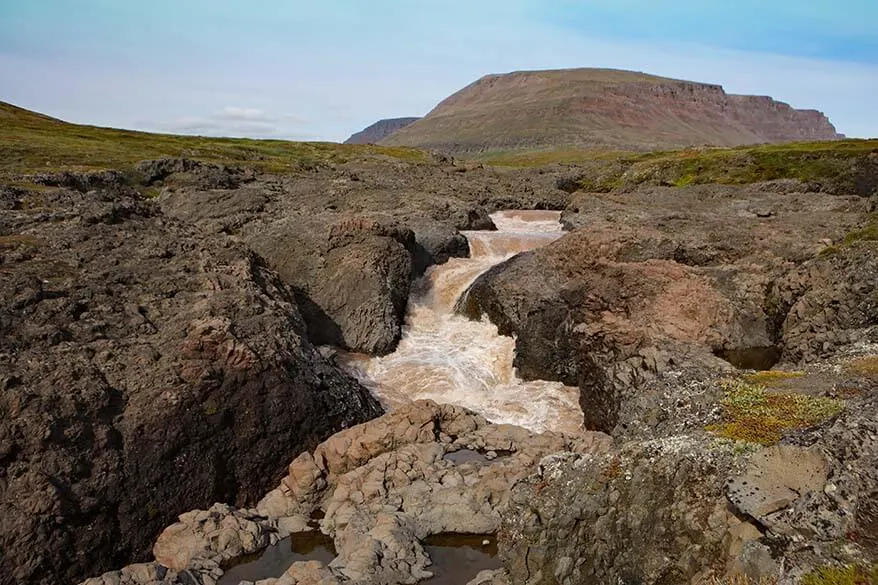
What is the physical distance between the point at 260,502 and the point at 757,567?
1727 cm

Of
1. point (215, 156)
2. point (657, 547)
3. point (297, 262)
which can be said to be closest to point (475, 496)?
point (657, 547)

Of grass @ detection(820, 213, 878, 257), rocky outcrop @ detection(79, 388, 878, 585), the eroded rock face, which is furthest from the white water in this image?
grass @ detection(820, 213, 878, 257)

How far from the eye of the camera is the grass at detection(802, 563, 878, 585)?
396 inches

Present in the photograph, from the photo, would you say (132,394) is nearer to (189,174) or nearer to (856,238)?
(856,238)

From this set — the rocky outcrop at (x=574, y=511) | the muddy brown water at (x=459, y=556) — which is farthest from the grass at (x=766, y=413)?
the muddy brown water at (x=459, y=556)

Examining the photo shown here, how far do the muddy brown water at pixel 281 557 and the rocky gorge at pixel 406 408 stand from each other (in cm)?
32

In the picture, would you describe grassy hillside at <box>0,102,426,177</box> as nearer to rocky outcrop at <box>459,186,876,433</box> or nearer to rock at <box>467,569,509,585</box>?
rocky outcrop at <box>459,186,876,433</box>

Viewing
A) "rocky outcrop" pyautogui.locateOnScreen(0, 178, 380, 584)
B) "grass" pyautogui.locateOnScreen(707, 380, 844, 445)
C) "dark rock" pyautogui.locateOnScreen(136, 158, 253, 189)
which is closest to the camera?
"grass" pyautogui.locateOnScreen(707, 380, 844, 445)

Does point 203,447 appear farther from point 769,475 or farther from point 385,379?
point 769,475

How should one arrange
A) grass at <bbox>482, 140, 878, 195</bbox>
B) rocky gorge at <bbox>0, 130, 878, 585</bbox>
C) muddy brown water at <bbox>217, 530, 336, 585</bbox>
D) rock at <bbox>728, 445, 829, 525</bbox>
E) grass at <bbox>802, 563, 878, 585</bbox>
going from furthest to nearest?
grass at <bbox>482, 140, 878, 195</bbox> → muddy brown water at <bbox>217, 530, 336, 585</bbox> → rocky gorge at <bbox>0, 130, 878, 585</bbox> → rock at <bbox>728, 445, 829, 525</bbox> → grass at <bbox>802, 563, 878, 585</bbox>

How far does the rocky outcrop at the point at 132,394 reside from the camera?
19922mm

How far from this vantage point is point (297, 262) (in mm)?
40906

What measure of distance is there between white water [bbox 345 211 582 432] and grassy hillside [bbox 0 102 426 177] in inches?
1559

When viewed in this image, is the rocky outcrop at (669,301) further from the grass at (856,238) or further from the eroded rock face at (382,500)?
the eroded rock face at (382,500)
